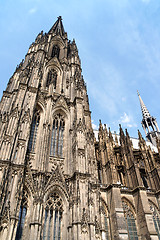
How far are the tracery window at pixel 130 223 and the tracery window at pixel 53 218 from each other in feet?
25.8

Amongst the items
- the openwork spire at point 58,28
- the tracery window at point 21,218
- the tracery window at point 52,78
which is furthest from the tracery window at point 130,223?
the openwork spire at point 58,28

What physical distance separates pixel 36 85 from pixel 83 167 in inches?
405

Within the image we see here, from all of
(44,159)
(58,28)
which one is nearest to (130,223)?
(44,159)

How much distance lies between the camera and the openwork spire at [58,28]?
3539 centimetres

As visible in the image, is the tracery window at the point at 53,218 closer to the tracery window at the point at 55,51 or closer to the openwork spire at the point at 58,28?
the tracery window at the point at 55,51

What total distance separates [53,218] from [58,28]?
111 ft

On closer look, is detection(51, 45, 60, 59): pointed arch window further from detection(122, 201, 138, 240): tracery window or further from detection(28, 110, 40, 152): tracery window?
detection(122, 201, 138, 240): tracery window

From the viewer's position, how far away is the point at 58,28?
1463 inches

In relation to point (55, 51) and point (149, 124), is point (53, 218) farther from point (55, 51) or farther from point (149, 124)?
point (149, 124)

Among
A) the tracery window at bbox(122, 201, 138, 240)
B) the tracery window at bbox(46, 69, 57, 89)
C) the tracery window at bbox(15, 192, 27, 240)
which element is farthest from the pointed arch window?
the tracery window at bbox(122, 201, 138, 240)

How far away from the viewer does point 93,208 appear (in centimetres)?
1450

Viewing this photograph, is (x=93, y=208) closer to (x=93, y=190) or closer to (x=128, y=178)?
(x=93, y=190)

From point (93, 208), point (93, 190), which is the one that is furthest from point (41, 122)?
point (93, 208)

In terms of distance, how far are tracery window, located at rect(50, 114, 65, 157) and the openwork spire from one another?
21.1m
